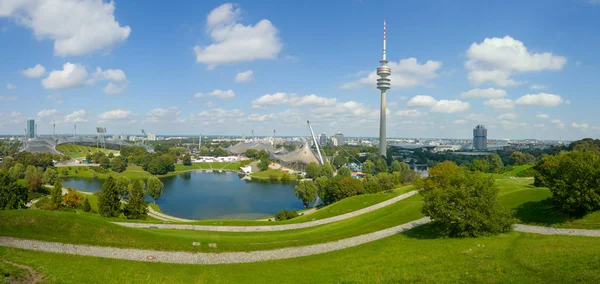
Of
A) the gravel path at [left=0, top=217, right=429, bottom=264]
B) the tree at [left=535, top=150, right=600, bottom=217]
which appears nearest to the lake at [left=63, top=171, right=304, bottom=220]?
the gravel path at [left=0, top=217, right=429, bottom=264]

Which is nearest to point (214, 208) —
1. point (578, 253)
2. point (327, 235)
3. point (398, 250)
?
point (327, 235)

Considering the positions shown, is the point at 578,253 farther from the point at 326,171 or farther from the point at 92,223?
the point at 326,171

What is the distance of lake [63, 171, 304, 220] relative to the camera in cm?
3962

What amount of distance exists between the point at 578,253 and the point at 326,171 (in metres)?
55.2

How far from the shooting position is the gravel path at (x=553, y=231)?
1507cm

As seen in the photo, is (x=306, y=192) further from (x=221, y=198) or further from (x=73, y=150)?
(x=73, y=150)

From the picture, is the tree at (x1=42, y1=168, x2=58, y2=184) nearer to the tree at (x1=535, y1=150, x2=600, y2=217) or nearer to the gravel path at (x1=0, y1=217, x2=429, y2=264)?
the gravel path at (x1=0, y1=217, x2=429, y2=264)

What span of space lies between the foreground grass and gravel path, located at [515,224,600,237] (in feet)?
5.98

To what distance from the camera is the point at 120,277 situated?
10.7 metres

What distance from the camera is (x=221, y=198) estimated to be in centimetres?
4925

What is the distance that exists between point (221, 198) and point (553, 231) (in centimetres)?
4017

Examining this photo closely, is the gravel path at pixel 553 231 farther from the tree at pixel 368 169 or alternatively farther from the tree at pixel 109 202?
the tree at pixel 368 169

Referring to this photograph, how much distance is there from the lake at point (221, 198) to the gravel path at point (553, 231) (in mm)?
25406

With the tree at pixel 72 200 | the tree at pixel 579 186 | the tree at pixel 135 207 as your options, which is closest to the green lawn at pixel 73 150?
the tree at pixel 72 200
